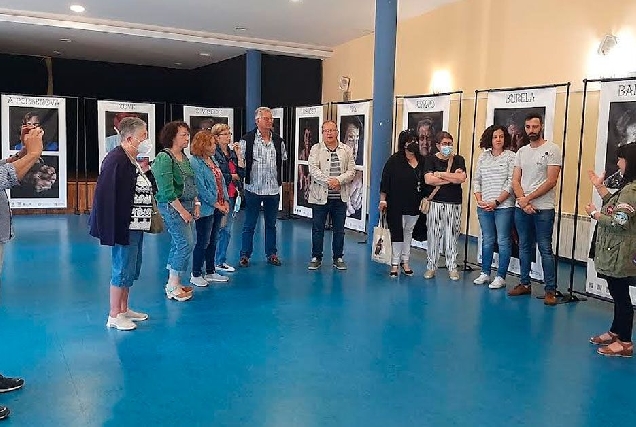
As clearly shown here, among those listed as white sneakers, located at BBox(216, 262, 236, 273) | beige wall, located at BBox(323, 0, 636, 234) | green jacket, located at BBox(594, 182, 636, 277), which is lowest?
white sneakers, located at BBox(216, 262, 236, 273)

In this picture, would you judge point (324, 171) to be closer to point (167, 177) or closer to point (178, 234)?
point (178, 234)

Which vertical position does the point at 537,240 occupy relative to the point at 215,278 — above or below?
above

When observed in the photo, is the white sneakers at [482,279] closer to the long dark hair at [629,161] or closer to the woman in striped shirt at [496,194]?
the woman in striped shirt at [496,194]

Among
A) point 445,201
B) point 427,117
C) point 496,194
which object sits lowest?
point 445,201

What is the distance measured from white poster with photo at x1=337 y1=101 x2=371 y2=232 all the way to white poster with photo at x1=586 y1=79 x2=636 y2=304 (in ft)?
11.8

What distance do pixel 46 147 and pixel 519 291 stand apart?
8.58 m

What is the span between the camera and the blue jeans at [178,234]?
4891 mm

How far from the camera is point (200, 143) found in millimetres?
5344

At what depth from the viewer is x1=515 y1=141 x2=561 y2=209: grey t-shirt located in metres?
5.36

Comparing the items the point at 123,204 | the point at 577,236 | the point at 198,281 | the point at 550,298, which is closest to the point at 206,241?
the point at 198,281

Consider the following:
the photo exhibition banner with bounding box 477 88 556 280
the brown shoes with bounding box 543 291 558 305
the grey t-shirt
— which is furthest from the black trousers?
the photo exhibition banner with bounding box 477 88 556 280

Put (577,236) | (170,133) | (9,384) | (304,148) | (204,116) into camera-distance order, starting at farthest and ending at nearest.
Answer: (204,116), (304,148), (577,236), (170,133), (9,384)

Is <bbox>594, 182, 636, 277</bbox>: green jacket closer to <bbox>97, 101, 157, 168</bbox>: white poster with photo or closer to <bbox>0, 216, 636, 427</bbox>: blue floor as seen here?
<bbox>0, 216, 636, 427</bbox>: blue floor

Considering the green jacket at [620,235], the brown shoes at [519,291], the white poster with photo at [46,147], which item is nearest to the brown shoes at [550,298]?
the brown shoes at [519,291]
